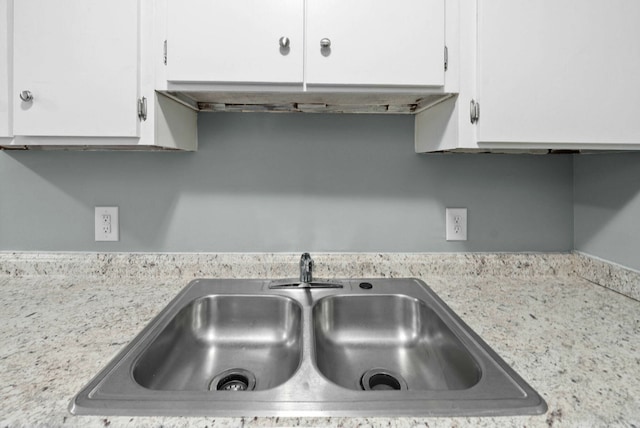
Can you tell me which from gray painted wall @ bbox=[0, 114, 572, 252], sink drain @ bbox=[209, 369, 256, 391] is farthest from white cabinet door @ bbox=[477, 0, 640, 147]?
sink drain @ bbox=[209, 369, 256, 391]

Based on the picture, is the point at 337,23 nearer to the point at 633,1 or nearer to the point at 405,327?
the point at 633,1

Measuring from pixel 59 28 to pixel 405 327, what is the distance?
1298 mm

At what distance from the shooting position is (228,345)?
1033 mm

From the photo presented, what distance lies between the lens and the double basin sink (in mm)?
564

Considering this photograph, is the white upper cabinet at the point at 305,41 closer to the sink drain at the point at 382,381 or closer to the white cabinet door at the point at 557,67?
the white cabinet door at the point at 557,67

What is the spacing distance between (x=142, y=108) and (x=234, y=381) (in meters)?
0.78

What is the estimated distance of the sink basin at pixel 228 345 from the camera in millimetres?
879

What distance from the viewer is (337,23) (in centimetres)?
89

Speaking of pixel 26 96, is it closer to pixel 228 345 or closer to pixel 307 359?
pixel 228 345

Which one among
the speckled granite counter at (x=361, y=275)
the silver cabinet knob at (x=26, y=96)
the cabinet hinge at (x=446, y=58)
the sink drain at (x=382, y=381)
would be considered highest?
the cabinet hinge at (x=446, y=58)

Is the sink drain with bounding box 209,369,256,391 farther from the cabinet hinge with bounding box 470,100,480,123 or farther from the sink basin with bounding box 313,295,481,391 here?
the cabinet hinge with bounding box 470,100,480,123

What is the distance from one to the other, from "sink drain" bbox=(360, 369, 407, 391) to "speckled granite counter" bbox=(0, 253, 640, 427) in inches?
9.7

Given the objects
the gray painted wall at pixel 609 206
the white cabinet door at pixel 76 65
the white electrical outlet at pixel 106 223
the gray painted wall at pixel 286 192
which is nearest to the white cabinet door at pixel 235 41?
the white cabinet door at pixel 76 65

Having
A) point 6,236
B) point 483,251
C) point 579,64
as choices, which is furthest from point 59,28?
point 483,251
